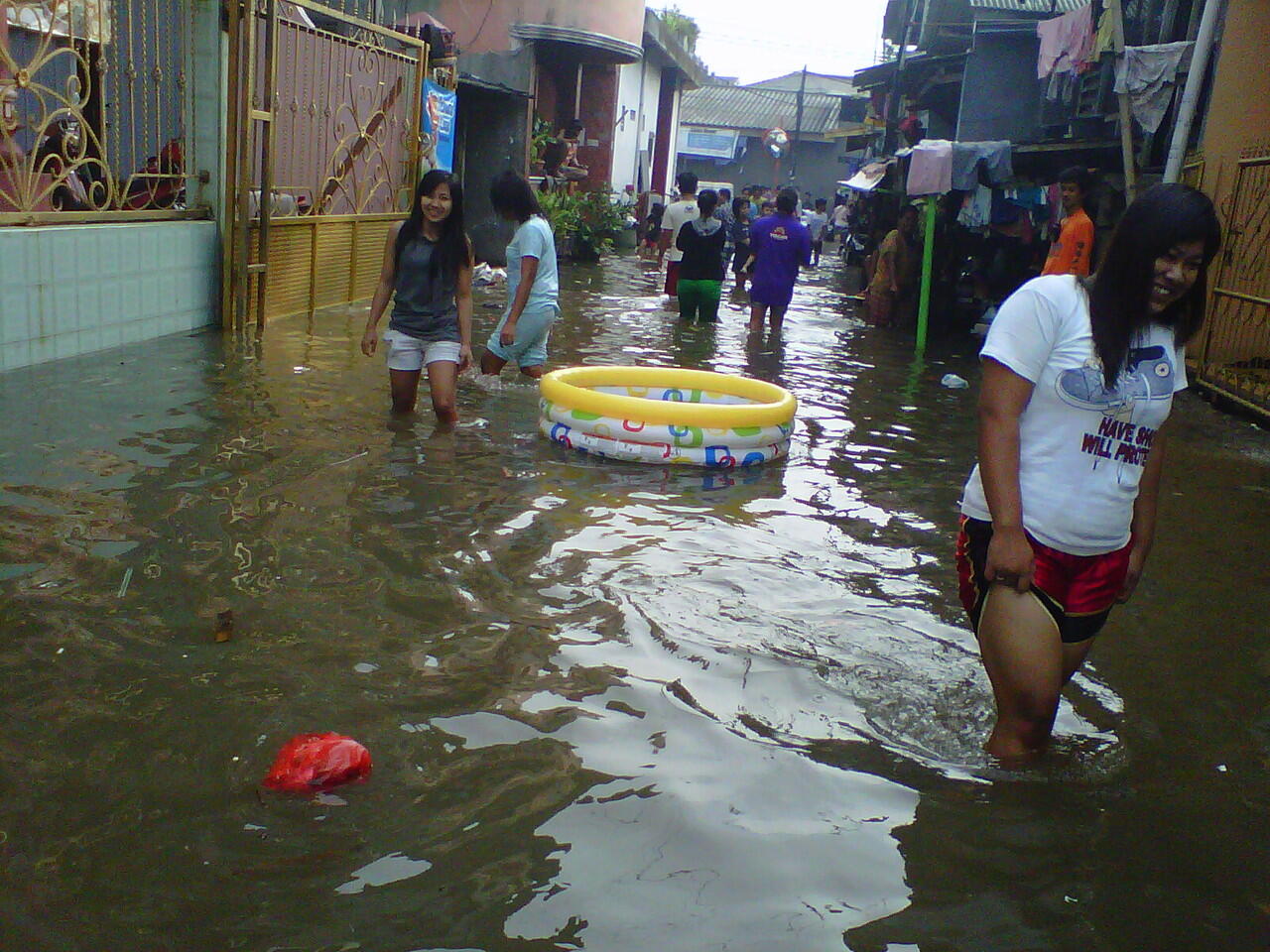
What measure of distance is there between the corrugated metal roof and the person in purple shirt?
3939cm

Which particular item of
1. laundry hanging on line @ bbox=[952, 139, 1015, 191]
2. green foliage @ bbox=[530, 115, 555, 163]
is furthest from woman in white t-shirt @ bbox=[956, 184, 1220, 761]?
green foliage @ bbox=[530, 115, 555, 163]

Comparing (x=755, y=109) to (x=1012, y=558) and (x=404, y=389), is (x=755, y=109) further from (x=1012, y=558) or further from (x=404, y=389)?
(x=1012, y=558)

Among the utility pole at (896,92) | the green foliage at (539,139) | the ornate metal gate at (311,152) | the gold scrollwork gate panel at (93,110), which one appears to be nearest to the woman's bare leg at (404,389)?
the gold scrollwork gate panel at (93,110)

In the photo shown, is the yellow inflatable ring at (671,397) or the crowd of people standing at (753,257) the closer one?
the yellow inflatable ring at (671,397)

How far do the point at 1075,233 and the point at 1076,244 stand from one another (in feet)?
0.33

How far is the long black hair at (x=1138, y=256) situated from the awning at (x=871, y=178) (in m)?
17.3

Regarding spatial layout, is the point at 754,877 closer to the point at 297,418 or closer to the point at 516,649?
the point at 516,649

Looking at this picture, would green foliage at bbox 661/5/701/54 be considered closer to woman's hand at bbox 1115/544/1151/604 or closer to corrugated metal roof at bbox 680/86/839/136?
corrugated metal roof at bbox 680/86/839/136

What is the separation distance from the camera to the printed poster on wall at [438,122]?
14820 mm

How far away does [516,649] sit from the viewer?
4.14m

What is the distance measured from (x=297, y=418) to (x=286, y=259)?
486 centimetres

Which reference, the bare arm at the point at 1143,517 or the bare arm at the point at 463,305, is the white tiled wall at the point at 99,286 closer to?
the bare arm at the point at 463,305

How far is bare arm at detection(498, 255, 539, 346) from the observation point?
8.41m

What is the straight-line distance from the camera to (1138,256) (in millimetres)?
2994
